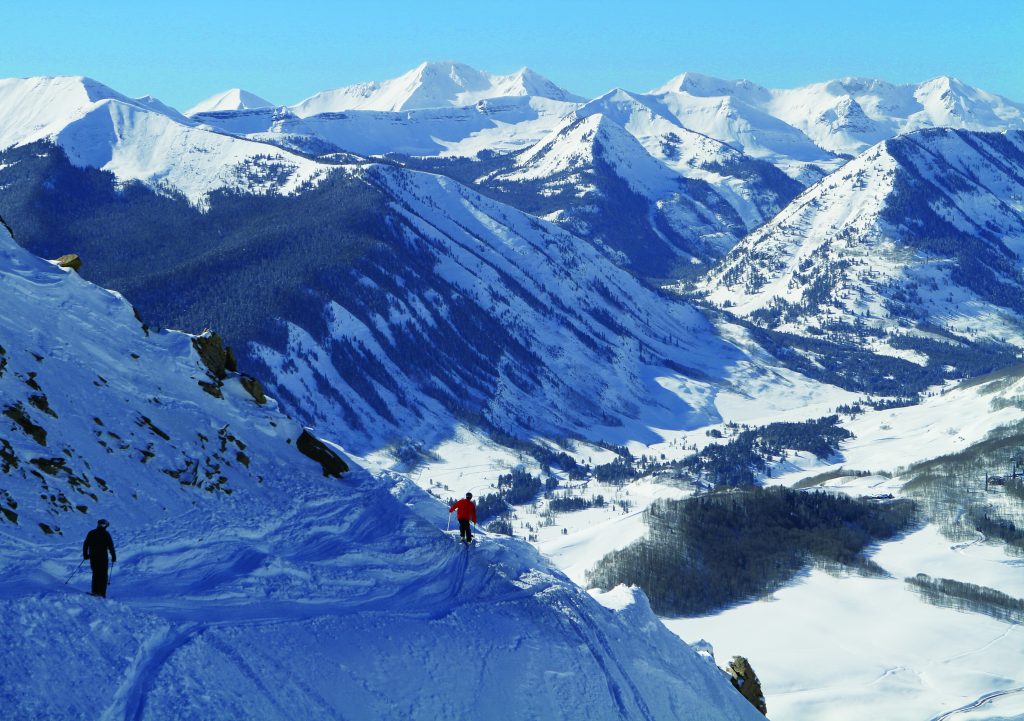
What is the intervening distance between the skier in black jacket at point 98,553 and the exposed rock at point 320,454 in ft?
55.9

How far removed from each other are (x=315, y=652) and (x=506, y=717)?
688cm

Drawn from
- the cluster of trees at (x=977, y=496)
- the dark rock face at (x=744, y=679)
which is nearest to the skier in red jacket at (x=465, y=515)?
the dark rock face at (x=744, y=679)

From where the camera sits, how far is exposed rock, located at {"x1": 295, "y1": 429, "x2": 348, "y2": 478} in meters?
50.3

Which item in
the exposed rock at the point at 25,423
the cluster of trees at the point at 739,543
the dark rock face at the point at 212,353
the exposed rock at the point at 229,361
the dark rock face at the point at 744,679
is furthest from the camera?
the cluster of trees at the point at 739,543

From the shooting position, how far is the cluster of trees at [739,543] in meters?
134

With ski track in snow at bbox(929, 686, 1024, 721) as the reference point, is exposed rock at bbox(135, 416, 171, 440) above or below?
above

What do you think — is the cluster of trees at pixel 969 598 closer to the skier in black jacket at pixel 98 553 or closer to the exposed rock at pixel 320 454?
the exposed rock at pixel 320 454


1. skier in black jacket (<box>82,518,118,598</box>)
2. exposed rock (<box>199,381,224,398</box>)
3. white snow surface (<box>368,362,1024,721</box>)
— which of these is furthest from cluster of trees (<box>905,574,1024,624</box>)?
skier in black jacket (<box>82,518,118,598</box>)

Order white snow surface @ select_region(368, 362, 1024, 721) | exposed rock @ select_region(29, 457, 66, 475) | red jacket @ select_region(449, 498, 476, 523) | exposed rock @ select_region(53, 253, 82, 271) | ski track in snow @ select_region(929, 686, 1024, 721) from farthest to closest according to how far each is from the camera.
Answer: white snow surface @ select_region(368, 362, 1024, 721) → ski track in snow @ select_region(929, 686, 1024, 721) → exposed rock @ select_region(53, 253, 82, 271) → red jacket @ select_region(449, 498, 476, 523) → exposed rock @ select_region(29, 457, 66, 475)

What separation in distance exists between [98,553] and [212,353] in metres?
22.8

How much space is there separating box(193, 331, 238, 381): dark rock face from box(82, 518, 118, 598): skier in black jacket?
20738 millimetres

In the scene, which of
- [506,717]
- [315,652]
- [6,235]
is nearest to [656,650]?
[506,717]

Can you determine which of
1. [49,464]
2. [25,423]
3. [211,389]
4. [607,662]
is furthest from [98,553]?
[211,389]

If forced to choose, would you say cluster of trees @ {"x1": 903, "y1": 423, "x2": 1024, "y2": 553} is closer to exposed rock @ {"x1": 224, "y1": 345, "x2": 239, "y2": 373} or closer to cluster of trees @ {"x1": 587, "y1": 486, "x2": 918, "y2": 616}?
cluster of trees @ {"x1": 587, "y1": 486, "x2": 918, "y2": 616}
